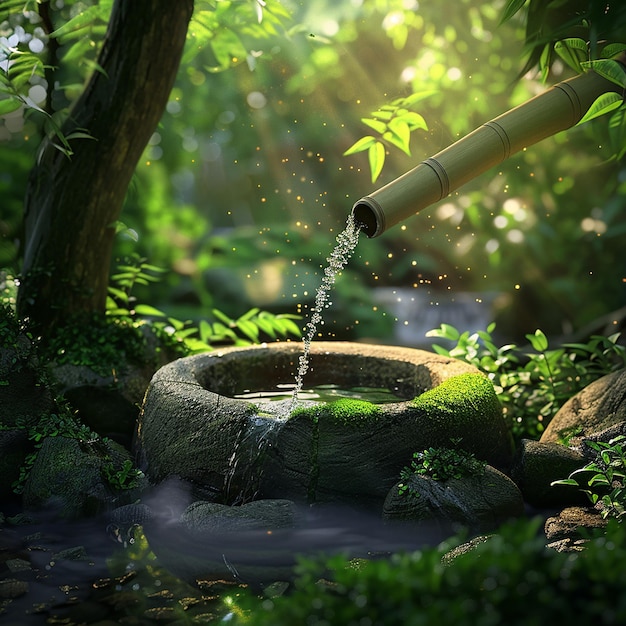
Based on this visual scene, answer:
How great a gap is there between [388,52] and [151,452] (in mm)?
8868

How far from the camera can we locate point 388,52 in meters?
11.2

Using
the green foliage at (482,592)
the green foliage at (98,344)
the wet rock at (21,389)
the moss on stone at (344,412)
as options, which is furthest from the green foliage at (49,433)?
the green foliage at (482,592)

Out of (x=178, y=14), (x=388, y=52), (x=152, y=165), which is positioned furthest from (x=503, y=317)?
(x=178, y=14)

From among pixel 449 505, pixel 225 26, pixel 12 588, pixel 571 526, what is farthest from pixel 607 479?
pixel 225 26

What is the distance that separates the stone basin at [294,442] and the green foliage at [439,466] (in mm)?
62

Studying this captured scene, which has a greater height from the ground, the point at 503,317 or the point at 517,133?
the point at 503,317

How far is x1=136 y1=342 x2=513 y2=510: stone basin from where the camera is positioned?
3582mm

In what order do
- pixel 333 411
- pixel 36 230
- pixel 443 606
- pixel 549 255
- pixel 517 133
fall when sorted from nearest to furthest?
pixel 443 606 < pixel 517 133 < pixel 333 411 < pixel 36 230 < pixel 549 255

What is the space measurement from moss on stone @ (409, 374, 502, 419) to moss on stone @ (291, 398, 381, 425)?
220 millimetres

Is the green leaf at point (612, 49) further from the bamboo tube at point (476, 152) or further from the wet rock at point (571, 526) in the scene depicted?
the wet rock at point (571, 526)

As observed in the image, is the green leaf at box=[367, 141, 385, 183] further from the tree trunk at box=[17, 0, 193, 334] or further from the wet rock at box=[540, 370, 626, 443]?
the wet rock at box=[540, 370, 626, 443]

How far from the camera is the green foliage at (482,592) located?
5.11ft

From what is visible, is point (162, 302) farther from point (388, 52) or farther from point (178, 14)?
point (178, 14)

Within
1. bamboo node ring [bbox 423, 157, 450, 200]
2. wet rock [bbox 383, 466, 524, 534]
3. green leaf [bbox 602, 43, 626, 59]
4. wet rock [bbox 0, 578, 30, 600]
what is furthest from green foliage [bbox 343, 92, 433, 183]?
wet rock [bbox 0, 578, 30, 600]
